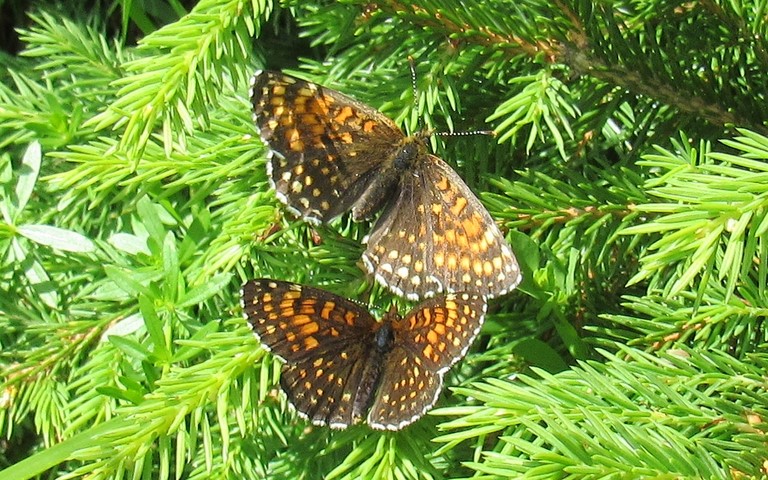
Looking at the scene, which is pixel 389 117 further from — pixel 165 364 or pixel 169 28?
pixel 165 364

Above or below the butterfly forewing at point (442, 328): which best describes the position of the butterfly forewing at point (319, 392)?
below

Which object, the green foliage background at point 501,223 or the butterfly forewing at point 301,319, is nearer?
the green foliage background at point 501,223

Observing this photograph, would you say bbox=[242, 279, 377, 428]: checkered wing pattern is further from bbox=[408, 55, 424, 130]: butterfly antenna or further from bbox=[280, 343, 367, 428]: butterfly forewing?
bbox=[408, 55, 424, 130]: butterfly antenna

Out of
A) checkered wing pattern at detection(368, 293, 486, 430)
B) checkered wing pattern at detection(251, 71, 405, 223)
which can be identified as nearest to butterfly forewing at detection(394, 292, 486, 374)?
checkered wing pattern at detection(368, 293, 486, 430)

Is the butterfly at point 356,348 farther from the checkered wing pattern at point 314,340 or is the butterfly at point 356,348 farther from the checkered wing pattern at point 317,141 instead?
the checkered wing pattern at point 317,141

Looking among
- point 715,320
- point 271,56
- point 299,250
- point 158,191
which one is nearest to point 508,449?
point 715,320

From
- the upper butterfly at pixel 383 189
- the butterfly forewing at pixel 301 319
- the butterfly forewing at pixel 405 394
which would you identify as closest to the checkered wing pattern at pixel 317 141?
the upper butterfly at pixel 383 189

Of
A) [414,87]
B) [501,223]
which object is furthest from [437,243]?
[414,87]
